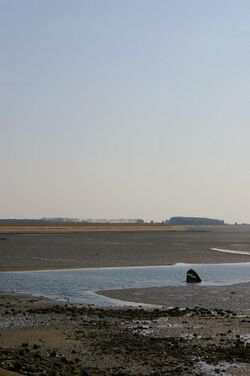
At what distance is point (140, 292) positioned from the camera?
1224 inches

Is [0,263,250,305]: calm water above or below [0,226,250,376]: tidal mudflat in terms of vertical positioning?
above

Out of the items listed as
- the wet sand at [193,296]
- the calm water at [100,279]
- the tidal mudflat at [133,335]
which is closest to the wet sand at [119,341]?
the tidal mudflat at [133,335]

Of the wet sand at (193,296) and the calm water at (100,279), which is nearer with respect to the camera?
the wet sand at (193,296)

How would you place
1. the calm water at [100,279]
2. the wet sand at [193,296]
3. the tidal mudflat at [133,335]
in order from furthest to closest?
the calm water at [100,279] → the wet sand at [193,296] → the tidal mudflat at [133,335]

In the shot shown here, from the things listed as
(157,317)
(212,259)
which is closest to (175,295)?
(157,317)

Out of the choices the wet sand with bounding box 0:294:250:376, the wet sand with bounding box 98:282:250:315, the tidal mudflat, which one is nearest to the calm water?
the wet sand with bounding box 98:282:250:315

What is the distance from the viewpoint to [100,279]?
121 feet

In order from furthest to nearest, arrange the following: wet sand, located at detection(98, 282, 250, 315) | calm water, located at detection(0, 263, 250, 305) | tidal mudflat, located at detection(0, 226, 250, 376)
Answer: calm water, located at detection(0, 263, 250, 305) → wet sand, located at detection(98, 282, 250, 315) → tidal mudflat, located at detection(0, 226, 250, 376)

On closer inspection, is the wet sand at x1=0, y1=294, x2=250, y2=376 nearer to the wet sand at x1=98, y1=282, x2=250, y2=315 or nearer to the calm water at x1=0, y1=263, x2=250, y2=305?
the wet sand at x1=98, y1=282, x2=250, y2=315

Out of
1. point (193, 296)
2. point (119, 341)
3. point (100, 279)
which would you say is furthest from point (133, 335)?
point (100, 279)

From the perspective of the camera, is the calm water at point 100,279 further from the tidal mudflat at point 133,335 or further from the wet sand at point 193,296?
the tidal mudflat at point 133,335

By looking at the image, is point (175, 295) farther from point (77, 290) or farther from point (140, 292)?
point (77, 290)

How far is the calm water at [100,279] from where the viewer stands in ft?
100

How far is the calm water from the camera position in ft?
100
